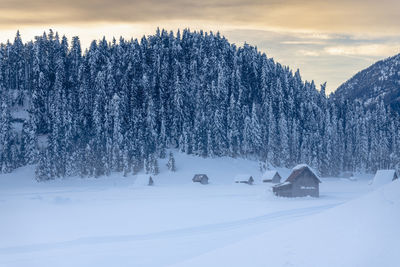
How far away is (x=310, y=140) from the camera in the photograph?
10981 cm

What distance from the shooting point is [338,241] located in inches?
372

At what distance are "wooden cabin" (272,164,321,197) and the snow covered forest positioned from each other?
108 feet

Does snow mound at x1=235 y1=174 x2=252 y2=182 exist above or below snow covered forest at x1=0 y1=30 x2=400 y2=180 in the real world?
below

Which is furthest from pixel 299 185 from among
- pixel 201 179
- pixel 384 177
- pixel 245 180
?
pixel 384 177

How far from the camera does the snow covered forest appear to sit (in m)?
84.0

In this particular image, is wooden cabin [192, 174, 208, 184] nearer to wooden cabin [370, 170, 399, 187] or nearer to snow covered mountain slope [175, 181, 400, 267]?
wooden cabin [370, 170, 399, 187]

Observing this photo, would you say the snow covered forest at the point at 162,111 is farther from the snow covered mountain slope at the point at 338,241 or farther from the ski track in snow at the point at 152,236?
the snow covered mountain slope at the point at 338,241

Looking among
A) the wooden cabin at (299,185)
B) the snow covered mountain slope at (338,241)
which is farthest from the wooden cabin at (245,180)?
the snow covered mountain slope at (338,241)

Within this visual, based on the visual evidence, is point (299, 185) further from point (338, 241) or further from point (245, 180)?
point (338, 241)

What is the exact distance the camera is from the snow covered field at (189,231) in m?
9.30

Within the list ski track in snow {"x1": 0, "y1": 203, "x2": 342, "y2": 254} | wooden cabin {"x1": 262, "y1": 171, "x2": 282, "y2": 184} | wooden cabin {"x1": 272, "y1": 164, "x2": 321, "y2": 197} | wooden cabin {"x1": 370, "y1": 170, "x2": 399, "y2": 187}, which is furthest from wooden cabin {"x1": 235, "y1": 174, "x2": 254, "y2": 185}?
ski track in snow {"x1": 0, "y1": 203, "x2": 342, "y2": 254}

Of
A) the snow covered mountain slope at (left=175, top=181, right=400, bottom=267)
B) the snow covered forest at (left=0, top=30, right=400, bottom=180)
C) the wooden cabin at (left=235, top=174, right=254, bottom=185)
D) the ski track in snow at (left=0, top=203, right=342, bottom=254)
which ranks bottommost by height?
the wooden cabin at (left=235, top=174, right=254, bottom=185)

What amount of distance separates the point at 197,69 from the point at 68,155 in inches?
1863

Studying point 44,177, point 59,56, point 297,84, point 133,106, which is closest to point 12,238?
point 44,177
